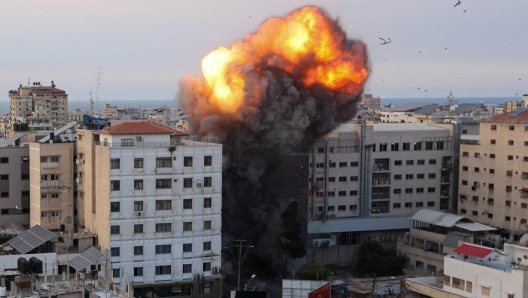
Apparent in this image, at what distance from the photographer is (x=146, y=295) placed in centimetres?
4128

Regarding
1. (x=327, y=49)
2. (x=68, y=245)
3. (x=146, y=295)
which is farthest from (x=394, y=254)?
(x=68, y=245)

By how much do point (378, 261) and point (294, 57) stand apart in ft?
43.6

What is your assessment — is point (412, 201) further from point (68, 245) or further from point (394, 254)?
point (68, 245)

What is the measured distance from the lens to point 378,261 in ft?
169

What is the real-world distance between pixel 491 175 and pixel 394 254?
9.49 m

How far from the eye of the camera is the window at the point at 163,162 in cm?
4150

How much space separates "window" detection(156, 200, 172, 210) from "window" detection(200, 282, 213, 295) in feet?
13.8

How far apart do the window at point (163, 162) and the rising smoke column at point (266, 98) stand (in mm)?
6872

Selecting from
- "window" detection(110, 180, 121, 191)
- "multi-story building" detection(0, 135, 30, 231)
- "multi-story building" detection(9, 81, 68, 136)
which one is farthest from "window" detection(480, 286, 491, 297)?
"multi-story building" detection(9, 81, 68, 136)

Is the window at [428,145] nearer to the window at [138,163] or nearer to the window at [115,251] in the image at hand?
the window at [138,163]

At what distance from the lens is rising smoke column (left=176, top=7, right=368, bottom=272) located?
4788cm

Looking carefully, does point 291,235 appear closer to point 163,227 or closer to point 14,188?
point 163,227

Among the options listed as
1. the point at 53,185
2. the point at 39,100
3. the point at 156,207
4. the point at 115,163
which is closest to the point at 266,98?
the point at 156,207

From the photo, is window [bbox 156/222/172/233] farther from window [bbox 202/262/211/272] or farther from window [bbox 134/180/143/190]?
window [bbox 202/262/211/272]
